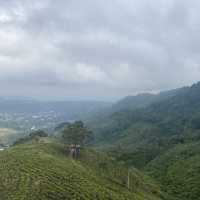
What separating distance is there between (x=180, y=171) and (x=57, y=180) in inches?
2091

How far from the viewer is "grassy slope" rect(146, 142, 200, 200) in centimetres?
9519

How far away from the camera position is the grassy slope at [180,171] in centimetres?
9519

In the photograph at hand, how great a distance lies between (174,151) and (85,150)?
155 ft

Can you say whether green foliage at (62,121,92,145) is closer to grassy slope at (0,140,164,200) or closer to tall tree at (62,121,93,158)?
tall tree at (62,121,93,158)

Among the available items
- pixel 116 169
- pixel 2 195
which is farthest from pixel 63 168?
pixel 116 169

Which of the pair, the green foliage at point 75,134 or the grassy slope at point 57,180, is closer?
the grassy slope at point 57,180

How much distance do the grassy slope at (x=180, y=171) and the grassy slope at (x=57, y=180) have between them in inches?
259

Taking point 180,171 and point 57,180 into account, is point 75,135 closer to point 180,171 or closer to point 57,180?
point 180,171

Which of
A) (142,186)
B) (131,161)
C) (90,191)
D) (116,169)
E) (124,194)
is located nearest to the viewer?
(90,191)

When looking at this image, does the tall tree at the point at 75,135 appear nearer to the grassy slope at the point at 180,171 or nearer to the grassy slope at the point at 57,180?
the grassy slope at the point at 57,180

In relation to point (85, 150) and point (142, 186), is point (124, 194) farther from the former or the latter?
point (85, 150)

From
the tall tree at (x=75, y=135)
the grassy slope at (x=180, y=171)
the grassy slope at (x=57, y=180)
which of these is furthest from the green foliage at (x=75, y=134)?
the grassy slope at (x=180, y=171)

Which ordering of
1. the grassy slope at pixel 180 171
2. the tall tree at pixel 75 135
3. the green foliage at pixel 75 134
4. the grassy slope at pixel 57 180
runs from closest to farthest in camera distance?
the grassy slope at pixel 57 180
the grassy slope at pixel 180 171
the tall tree at pixel 75 135
the green foliage at pixel 75 134

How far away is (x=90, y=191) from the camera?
2670 inches
